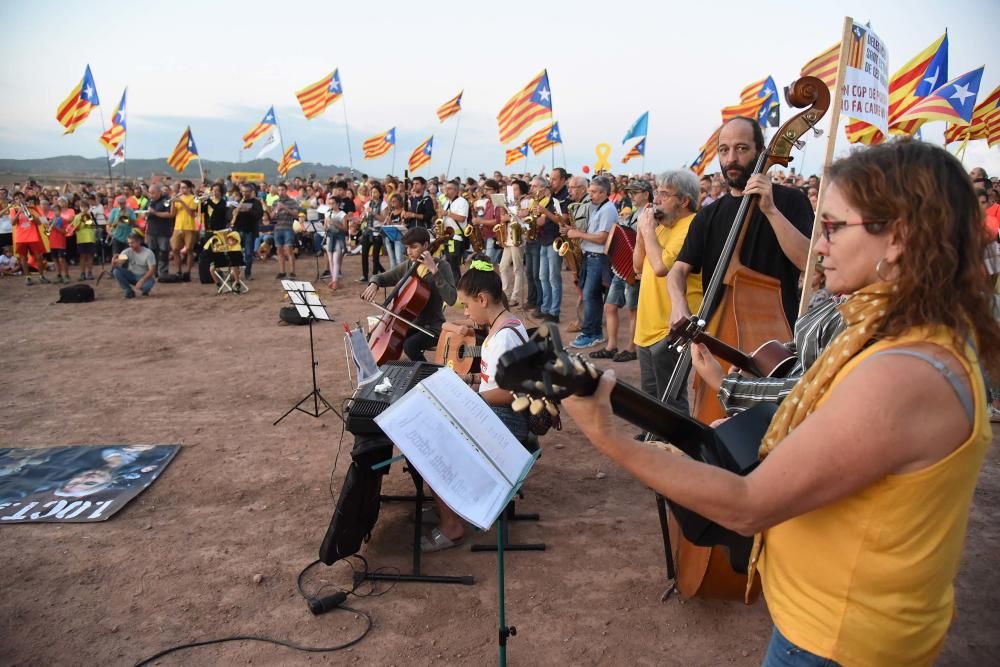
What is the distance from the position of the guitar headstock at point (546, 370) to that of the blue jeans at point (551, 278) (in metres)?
8.95

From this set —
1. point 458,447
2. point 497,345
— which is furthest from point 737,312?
point 458,447

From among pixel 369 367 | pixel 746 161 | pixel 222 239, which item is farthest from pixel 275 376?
pixel 222 239

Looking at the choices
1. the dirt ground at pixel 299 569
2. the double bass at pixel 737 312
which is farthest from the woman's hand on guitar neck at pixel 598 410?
the dirt ground at pixel 299 569

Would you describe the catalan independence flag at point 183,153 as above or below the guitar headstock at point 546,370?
above

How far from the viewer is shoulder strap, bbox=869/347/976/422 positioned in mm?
1188

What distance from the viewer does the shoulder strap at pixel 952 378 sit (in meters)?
1.19

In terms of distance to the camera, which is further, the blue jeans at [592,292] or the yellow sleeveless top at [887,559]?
the blue jeans at [592,292]

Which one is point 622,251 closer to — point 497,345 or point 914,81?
point 497,345

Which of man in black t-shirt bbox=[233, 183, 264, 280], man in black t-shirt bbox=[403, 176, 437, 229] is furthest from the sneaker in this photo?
man in black t-shirt bbox=[233, 183, 264, 280]

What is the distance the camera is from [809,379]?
4.78ft

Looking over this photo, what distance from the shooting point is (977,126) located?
40.6ft

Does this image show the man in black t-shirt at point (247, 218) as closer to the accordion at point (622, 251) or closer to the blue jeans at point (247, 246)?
the blue jeans at point (247, 246)

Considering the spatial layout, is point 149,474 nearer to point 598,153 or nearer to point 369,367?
point 369,367

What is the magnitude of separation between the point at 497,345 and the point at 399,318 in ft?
9.25
